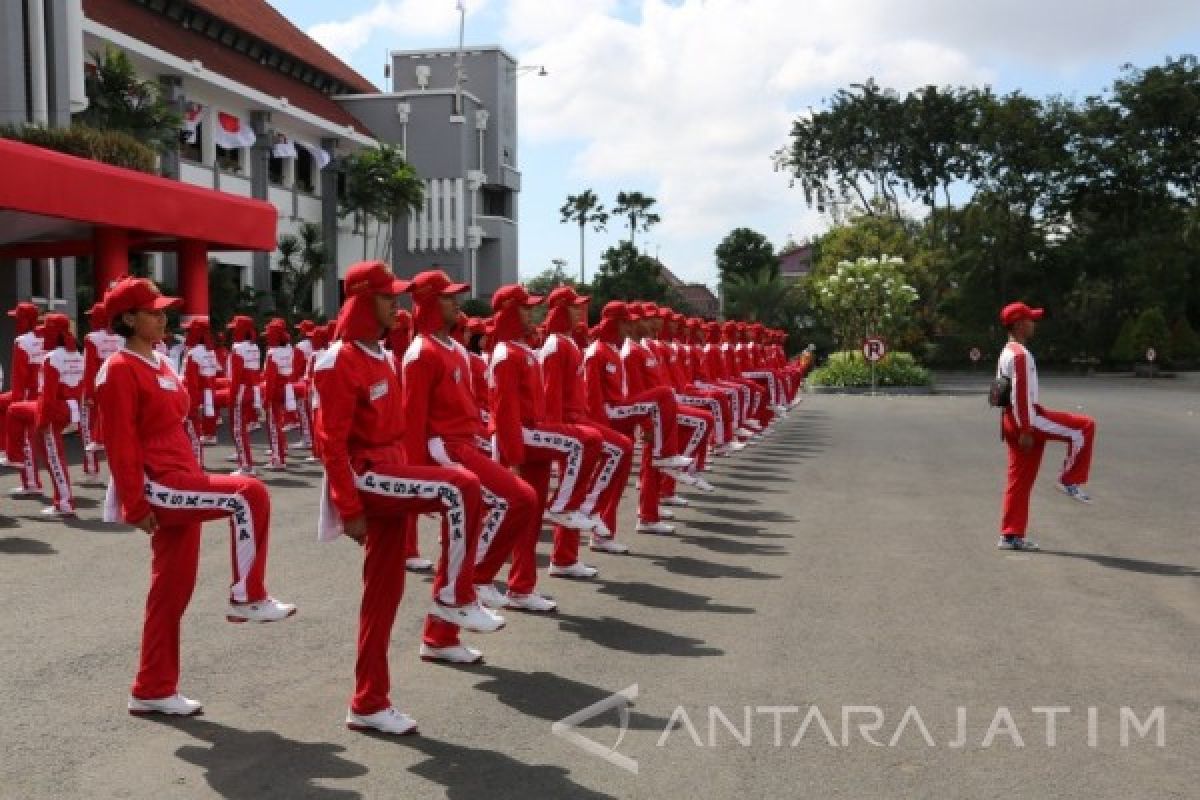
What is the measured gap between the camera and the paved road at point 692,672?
5.13 m

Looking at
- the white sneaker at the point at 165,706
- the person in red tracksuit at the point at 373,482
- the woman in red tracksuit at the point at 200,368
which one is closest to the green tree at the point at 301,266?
the woman in red tracksuit at the point at 200,368

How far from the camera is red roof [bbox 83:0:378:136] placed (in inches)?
1473

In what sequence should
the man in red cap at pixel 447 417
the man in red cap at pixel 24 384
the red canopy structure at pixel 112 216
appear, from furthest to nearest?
the red canopy structure at pixel 112 216, the man in red cap at pixel 24 384, the man in red cap at pixel 447 417

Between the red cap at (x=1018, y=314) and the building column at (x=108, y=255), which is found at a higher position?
the building column at (x=108, y=255)

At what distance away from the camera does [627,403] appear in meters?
11.1

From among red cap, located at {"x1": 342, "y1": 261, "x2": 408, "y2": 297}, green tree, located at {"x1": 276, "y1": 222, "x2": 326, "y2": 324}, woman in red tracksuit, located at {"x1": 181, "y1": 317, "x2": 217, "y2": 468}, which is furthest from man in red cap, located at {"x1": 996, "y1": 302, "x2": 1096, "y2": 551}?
green tree, located at {"x1": 276, "y1": 222, "x2": 326, "y2": 324}

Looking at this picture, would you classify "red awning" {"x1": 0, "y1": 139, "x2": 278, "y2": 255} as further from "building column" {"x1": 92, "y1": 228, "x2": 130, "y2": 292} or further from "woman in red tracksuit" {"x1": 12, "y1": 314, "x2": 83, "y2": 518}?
"woman in red tracksuit" {"x1": 12, "y1": 314, "x2": 83, "y2": 518}

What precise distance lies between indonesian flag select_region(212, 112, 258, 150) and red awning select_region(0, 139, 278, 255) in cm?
1191

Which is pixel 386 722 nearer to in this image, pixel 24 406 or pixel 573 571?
pixel 573 571

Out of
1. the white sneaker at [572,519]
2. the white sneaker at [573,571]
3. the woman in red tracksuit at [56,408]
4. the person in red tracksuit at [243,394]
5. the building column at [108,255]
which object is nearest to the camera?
the white sneaker at [572,519]

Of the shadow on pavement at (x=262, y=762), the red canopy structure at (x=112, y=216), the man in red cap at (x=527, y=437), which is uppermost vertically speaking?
the red canopy structure at (x=112, y=216)

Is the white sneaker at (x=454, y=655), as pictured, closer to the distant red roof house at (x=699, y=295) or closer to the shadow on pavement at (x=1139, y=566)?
the shadow on pavement at (x=1139, y=566)

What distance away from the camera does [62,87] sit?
1070 inches

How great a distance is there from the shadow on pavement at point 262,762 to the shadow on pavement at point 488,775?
0.32 meters
